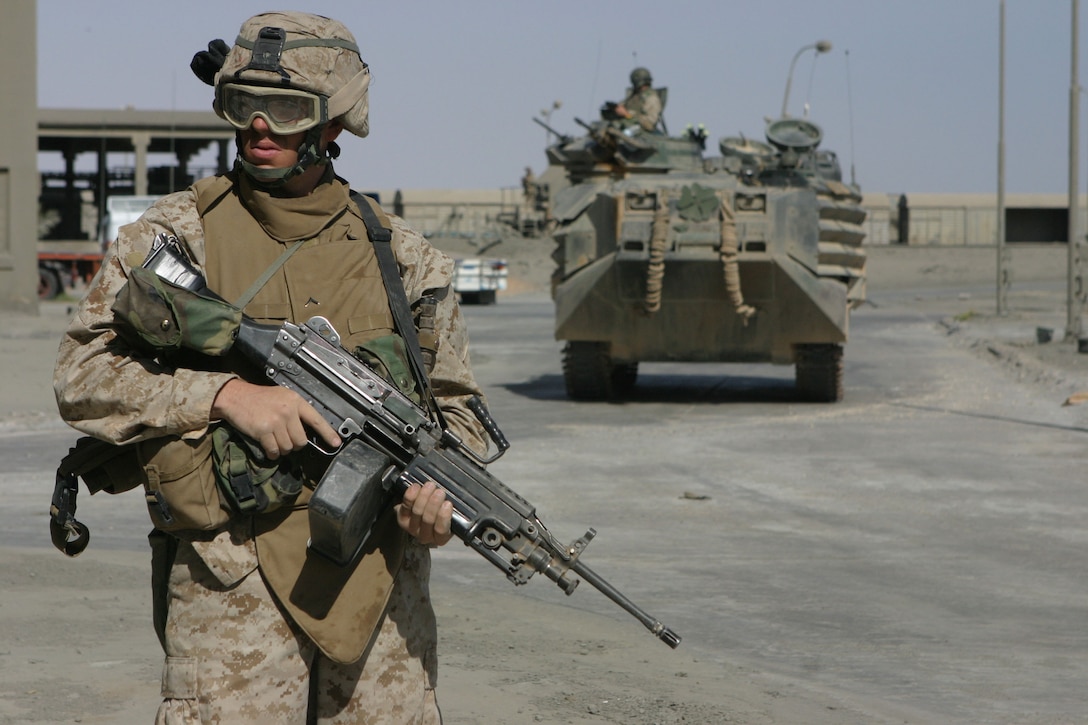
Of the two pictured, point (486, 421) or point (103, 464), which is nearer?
point (103, 464)

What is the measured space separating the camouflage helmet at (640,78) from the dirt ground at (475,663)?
11361 mm

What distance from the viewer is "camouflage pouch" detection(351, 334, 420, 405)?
119 inches

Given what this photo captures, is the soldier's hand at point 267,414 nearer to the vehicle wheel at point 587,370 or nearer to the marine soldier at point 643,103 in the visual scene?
the vehicle wheel at point 587,370

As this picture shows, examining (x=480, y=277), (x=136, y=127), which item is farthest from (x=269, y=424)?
(x=136, y=127)

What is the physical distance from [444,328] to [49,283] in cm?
3296

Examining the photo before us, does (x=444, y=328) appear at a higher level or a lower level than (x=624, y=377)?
higher

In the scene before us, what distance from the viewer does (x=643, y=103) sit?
17516 millimetres

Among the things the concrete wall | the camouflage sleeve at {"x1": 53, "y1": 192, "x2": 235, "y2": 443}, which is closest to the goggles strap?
the camouflage sleeve at {"x1": 53, "y1": 192, "x2": 235, "y2": 443}

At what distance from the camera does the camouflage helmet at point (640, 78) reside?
17.6 meters

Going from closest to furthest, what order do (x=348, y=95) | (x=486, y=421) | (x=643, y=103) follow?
(x=348, y=95) < (x=486, y=421) < (x=643, y=103)

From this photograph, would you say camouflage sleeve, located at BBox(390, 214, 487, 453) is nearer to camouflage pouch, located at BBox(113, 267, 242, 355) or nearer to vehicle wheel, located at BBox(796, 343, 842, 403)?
camouflage pouch, located at BBox(113, 267, 242, 355)

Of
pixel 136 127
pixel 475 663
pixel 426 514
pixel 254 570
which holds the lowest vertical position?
pixel 475 663

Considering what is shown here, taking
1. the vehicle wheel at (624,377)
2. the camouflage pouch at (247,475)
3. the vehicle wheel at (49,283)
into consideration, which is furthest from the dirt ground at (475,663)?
the vehicle wheel at (49,283)

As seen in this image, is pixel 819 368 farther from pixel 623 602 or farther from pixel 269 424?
pixel 269 424
